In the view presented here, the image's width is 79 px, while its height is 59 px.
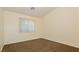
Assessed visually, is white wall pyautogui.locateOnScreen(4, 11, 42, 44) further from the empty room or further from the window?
the window

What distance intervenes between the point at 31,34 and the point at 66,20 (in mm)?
2750

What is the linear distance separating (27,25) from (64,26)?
2683mm

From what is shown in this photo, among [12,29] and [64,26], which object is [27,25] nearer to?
[12,29]

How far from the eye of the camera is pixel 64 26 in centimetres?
435

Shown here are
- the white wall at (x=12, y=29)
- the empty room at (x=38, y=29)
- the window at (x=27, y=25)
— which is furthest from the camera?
the window at (x=27, y=25)

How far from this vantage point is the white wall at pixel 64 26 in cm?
363

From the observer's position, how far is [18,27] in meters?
5.23

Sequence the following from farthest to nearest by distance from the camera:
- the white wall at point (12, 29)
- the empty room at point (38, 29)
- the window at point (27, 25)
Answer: the window at point (27, 25) < the white wall at point (12, 29) < the empty room at point (38, 29)

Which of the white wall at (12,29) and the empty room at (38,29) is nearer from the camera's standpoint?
the empty room at (38,29)

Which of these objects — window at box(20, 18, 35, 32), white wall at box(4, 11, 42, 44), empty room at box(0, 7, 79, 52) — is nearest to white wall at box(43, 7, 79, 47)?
empty room at box(0, 7, 79, 52)

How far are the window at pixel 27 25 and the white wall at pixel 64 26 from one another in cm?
126

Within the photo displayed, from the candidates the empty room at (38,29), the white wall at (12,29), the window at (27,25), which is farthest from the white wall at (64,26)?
the white wall at (12,29)

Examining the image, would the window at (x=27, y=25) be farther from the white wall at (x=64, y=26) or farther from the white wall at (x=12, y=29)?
the white wall at (x=64, y=26)
